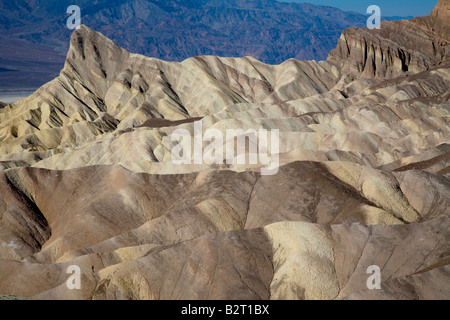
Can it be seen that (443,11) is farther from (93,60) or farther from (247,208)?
(247,208)

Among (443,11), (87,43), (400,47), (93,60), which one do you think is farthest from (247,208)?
(87,43)

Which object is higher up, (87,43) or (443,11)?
(87,43)

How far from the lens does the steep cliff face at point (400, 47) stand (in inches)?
5098

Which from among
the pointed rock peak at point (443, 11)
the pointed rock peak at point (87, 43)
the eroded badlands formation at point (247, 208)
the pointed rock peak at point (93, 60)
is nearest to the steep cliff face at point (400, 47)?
the pointed rock peak at point (443, 11)

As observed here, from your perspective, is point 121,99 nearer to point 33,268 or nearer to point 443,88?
point 443,88

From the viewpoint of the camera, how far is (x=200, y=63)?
136000 mm

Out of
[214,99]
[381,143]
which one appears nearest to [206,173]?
[381,143]

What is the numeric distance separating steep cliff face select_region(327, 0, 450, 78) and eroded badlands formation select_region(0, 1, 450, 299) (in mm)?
16207

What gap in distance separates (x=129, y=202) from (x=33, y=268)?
1520 cm

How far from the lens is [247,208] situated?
5581 centimetres

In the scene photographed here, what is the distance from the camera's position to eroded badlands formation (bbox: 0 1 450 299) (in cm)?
4038

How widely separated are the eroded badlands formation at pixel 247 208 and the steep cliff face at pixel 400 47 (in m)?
16.2

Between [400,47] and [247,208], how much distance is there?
9119 cm

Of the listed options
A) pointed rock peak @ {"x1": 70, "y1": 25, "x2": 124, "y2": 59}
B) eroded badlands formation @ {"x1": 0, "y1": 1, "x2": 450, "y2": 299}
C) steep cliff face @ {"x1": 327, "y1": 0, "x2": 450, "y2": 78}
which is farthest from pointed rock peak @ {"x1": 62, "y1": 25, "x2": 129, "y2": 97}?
steep cliff face @ {"x1": 327, "y1": 0, "x2": 450, "y2": 78}
